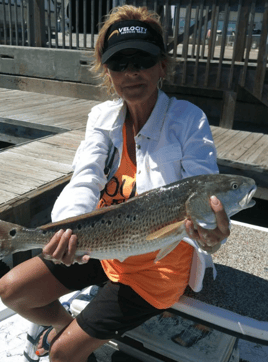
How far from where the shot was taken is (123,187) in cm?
283

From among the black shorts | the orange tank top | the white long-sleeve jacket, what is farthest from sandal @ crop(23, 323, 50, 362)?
the white long-sleeve jacket

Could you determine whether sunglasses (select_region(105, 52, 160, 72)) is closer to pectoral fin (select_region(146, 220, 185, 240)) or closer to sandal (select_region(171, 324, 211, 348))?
pectoral fin (select_region(146, 220, 185, 240))

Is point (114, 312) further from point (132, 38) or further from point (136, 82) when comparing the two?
point (132, 38)

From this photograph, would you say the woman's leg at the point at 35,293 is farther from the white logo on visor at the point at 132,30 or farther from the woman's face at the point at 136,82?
the white logo on visor at the point at 132,30

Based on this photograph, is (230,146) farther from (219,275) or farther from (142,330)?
(142,330)

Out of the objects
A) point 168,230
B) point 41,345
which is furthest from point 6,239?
point 41,345

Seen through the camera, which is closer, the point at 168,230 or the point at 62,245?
the point at 168,230

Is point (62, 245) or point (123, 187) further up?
point (123, 187)

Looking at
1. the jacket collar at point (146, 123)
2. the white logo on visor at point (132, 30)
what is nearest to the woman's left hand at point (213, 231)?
the jacket collar at point (146, 123)

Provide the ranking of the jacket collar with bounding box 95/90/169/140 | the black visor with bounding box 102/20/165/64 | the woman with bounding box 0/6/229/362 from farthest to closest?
the jacket collar with bounding box 95/90/169/140
the black visor with bounding box 102/20/165/64
the woman with bounding box 0/6/229/362

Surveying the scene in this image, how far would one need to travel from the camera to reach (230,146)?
665 centimetres

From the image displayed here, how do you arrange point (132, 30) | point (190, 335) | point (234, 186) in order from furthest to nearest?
point (190, 335), point (132, 30), point (234, 186)

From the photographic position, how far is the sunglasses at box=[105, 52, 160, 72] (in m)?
2.62

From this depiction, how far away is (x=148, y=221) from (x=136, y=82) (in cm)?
106
